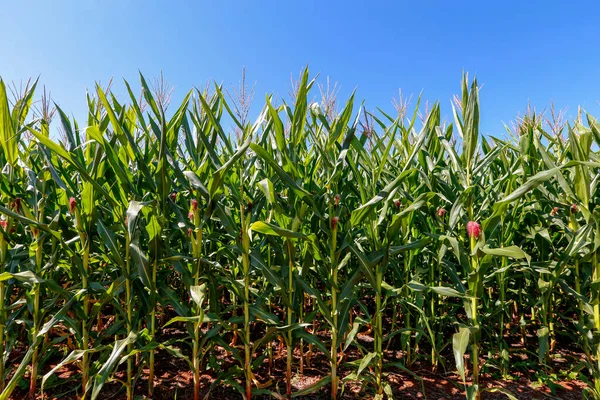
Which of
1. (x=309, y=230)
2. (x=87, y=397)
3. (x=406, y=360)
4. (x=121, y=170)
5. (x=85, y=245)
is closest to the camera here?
(x=121, y=170)

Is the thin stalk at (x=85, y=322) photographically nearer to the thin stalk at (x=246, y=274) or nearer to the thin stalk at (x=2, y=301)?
the thin stalk at (x=2, y=301)

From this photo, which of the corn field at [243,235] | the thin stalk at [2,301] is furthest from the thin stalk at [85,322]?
the thin stalk at [2,301]

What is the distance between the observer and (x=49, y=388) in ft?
5.37

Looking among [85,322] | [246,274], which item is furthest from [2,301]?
[246,274]

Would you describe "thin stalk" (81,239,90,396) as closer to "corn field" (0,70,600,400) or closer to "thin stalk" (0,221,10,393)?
"corn field" (0,70,600,400)

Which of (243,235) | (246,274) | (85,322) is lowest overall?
(85,322)

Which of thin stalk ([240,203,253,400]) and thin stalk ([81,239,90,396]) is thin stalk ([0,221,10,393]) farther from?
thin stalk ([240,203,253,400])

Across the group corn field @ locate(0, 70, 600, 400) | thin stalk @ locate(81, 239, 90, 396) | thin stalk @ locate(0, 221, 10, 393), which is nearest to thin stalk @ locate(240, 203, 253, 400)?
corn field @ locate(0, 70, 600, 400)

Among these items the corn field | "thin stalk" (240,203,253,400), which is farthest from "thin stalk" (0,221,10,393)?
"thin stalk" (240,203,253,400)

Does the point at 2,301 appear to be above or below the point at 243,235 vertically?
below

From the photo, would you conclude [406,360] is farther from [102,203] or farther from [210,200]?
[102,203]

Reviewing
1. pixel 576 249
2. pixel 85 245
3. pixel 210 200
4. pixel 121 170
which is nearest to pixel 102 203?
pixel 85 245

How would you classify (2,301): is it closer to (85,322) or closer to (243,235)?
(85,322)

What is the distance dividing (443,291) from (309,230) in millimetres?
650
